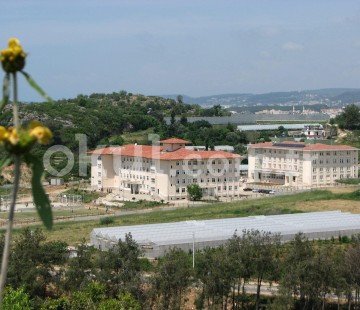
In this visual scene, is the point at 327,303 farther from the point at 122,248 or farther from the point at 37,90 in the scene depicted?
the point at 37,90

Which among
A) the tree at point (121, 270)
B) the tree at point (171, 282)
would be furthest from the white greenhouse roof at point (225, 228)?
the tree at point (171, 282)

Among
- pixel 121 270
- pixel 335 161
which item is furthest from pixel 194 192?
pixel 121 270

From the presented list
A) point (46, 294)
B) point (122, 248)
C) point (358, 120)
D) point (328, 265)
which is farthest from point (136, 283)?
point (358, 120)

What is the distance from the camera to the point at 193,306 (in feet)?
66.2

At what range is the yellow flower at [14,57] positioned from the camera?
2.66 metres

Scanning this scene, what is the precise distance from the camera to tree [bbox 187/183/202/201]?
44.7 metres

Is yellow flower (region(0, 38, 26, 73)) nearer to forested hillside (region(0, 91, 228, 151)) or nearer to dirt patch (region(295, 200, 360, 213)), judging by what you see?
dirt patch (region(295, 200, 360, 213))

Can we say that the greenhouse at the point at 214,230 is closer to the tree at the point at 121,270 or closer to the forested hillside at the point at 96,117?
the tree at the point at 121,270

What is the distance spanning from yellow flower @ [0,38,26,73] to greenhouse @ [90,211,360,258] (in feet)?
73.4

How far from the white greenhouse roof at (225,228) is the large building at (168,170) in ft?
44.4

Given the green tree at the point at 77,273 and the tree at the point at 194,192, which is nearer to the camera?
the green tree at the point at 77,273

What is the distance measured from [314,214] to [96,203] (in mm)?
15638

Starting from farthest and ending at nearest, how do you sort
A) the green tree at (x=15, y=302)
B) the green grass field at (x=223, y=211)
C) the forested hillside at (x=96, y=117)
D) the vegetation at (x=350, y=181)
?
the forested hillside at (x=96, y=117)
the vegetation at (x=350, y=181)
the green grass field at (x=223, y=211)
the green tree at (x=15, y=302)

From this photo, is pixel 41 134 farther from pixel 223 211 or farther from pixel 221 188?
pixel 221 188
